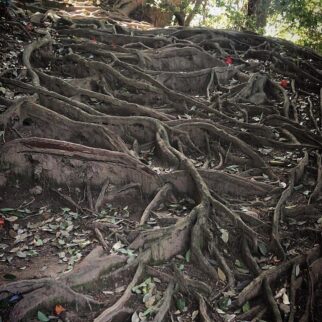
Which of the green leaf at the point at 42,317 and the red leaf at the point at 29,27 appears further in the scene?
the red leaf at the point at 29,27

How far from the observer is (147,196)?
14.5 feet

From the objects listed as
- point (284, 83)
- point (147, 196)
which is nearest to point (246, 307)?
point (147, 196)

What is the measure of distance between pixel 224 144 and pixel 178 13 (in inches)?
327

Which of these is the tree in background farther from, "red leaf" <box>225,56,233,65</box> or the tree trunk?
"red leaf" <box>225,56,233,65</box>

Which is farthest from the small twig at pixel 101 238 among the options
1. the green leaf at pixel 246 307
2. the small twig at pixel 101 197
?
the green leaf at pixel 246 307

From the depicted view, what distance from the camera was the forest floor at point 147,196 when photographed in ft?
10.8

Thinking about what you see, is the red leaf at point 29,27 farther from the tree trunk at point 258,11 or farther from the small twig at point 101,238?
the tree trunk at point 258,11

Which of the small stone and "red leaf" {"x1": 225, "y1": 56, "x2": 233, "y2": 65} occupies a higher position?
"red leaf" {"x1": 225, "y1": 56, "x2": 233, "y2": 65}

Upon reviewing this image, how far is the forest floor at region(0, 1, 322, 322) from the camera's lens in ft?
10.8

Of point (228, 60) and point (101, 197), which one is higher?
point (228, 60)

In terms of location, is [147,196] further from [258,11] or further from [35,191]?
[258,11]

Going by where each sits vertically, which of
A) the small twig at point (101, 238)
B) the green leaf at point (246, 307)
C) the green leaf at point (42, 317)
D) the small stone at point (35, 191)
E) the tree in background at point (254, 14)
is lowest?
the green leaf at point (42, 317)

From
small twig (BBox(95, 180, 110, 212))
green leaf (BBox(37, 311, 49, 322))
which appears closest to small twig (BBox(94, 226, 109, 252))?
small twig (BBox(95, 180, 110, 212))

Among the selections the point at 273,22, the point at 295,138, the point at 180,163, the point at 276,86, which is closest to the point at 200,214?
the point at 180,163
